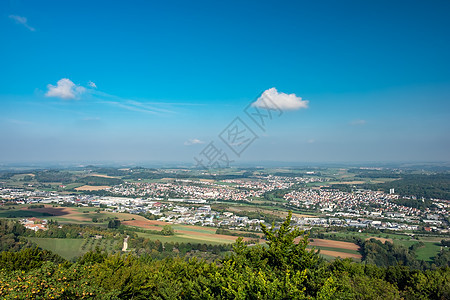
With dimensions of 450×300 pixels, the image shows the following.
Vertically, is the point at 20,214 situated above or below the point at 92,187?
below

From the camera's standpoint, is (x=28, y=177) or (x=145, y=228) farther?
(x=28, y=177)

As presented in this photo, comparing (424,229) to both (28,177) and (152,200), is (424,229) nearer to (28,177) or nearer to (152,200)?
(152,200)

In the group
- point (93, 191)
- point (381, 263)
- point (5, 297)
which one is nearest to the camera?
point (5, 297)

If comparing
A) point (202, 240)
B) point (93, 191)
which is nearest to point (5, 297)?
point (202, 240)

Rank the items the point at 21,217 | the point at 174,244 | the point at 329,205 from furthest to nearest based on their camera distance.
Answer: the point at 329,205, the point at 21,217, the point at 174,244

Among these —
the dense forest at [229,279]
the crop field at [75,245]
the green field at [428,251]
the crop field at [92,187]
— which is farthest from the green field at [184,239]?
the crop field at [92,187]

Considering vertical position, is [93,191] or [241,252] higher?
[241,252]

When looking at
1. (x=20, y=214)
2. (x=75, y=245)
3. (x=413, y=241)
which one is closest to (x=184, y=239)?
(x=75, y=245)

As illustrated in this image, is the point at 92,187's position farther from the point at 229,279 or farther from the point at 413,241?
the point at 229,279
